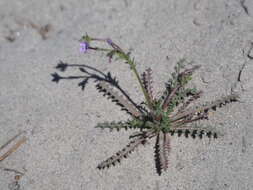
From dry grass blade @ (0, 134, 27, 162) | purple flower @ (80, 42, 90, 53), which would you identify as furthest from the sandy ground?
purple flower @ (80, 42, 90, 53)

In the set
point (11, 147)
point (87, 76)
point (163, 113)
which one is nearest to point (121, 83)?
point (87, 76)

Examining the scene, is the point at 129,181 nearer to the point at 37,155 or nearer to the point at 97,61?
the point at 37,155

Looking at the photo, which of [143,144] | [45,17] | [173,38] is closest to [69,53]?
[45,17]

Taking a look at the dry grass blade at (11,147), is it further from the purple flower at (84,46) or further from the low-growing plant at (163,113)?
the purple flower at (84,46)

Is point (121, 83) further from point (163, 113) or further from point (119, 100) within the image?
point (163, 113)

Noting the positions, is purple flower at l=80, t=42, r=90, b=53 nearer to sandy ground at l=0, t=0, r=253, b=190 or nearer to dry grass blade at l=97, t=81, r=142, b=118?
dry grass blade at l=97, t=81, r=142, b=118

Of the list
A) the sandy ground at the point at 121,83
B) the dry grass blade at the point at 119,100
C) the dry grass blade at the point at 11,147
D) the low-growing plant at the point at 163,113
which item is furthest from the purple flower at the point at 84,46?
the dry grass blade at the point at 11,147

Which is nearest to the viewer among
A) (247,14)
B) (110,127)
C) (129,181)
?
(129,181)
